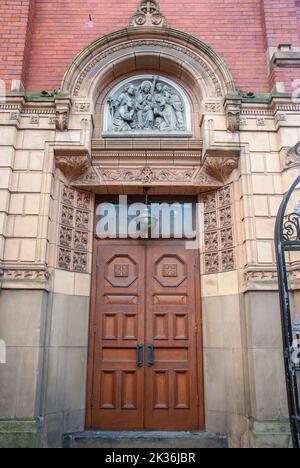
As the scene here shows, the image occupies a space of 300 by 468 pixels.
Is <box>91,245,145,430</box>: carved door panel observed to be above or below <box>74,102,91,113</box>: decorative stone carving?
below

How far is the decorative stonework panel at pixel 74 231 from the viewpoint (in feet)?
21.2

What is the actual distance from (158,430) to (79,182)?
14.0 feet

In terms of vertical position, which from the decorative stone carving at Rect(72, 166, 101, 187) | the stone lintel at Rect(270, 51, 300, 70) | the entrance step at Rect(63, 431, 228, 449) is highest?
the stone lintel at Rect(270, 51, 300, 70)

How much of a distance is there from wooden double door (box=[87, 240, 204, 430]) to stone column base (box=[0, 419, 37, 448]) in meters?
1.12

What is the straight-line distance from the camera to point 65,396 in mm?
6023

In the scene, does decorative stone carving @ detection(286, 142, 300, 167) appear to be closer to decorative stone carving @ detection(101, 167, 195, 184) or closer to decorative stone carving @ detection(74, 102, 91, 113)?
decorative stone carving @ detection(101, 167, 195, 184)

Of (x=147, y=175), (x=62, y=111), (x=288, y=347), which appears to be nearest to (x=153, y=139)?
(x=147, y=175)

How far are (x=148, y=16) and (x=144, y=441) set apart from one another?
24.1 feet

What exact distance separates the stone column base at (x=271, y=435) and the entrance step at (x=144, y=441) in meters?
0.69

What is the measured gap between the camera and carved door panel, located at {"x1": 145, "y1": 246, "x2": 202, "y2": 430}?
245 inches

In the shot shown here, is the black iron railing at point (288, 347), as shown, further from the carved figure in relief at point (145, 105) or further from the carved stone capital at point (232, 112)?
the carved figure in relief at point (145, 105)

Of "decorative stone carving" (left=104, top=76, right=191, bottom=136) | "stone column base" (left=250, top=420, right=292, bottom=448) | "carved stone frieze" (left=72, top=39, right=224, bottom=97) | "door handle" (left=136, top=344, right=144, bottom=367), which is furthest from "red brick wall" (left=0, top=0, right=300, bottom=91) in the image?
"stone column base" (left=250, top=420, right=292, bottom=448)

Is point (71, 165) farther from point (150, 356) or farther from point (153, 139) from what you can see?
point (150, 356)

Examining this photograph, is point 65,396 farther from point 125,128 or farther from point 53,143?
point 125,128
